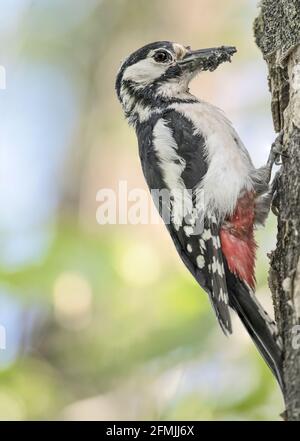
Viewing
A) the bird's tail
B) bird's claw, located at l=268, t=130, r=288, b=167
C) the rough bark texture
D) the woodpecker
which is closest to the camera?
the rough bark texture

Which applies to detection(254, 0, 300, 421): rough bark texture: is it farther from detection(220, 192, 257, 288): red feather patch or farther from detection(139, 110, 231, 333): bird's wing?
detection(139, 110, 231, 333): bird's wing

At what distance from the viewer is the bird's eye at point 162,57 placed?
4801 millimetres

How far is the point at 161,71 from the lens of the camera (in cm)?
476

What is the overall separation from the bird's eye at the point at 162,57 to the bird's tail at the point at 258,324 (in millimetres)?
1536

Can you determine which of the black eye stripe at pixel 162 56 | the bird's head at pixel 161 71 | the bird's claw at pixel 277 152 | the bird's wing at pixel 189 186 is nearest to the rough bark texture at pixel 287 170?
the bird's claw at pixel 277 152

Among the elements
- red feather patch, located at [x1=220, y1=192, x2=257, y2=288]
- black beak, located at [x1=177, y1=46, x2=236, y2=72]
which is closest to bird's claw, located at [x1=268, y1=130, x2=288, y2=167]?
red feather patch, located at [x1=220, y1=192, x2=257, y2=288]

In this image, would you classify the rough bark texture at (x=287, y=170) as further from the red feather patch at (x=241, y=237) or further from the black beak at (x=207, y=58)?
the black beak at (x=207, y=58)

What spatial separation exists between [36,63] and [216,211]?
3749 millimetres

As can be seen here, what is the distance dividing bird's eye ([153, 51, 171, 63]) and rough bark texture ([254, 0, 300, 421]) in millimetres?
831

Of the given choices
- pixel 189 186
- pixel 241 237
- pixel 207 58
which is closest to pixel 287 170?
pixel 241 237

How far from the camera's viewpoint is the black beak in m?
4.62

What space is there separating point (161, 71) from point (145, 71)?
110mm

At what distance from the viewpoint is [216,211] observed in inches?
164

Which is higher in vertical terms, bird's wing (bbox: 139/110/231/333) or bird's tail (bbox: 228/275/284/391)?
bird's wing (bbox: 139/110/231/333)
